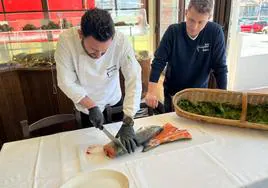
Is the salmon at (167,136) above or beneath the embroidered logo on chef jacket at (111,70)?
beneath

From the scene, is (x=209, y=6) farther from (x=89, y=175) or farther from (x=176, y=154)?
(x=89, y=175)

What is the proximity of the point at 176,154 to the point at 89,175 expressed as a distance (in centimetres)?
38

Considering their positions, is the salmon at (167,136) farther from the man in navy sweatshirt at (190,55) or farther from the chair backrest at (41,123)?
the chair backrest at (41,123)

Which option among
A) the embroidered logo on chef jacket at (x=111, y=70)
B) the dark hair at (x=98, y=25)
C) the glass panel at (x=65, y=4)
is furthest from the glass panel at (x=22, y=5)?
the dark hair at (x=98, y=25)

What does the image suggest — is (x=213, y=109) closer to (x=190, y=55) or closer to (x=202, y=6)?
(x=190, y=55)

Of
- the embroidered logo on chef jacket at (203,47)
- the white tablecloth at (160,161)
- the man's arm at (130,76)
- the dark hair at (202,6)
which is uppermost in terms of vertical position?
the dark hair at (202,6)

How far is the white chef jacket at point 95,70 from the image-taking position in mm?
1243

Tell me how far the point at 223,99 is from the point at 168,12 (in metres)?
3.77

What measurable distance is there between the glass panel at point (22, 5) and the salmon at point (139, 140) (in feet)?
12.2

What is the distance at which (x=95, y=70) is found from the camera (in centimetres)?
134

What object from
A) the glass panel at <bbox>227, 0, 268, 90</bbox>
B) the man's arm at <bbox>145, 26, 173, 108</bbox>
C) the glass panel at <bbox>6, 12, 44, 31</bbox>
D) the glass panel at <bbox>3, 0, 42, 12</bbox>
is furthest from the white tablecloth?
the glass panel at <bbox>3, 0, 42, 12</bbox>

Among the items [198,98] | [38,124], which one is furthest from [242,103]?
[38,124]

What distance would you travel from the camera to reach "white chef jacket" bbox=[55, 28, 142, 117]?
1.24 metres

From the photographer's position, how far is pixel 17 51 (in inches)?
91.6
